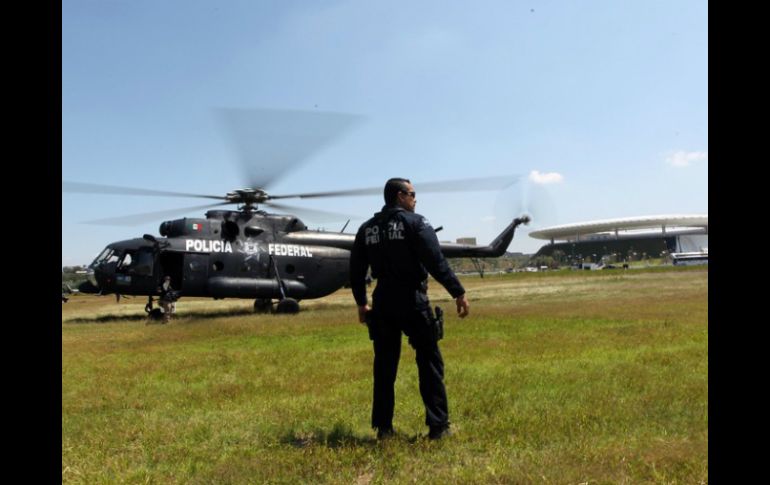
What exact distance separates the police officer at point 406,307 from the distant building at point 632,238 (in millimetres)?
144887

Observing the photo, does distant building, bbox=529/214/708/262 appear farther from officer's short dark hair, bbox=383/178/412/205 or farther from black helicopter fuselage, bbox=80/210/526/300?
officer's short dark hair, bbox=383/178/412/205

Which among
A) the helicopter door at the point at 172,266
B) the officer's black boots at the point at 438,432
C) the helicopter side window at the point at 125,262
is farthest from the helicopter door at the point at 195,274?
the officer's black boots at the point at 438,432

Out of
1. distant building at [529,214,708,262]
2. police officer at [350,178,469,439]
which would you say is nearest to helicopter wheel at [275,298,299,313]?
police officer at [350,178,469,439]

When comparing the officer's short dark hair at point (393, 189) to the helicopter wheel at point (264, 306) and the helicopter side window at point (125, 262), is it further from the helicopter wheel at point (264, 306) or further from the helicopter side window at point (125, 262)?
the helicopter wheel at point (264, 306)

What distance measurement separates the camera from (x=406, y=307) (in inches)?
173

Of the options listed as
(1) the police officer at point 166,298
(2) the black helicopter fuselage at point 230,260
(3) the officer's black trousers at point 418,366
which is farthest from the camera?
(2) the black helicopter fuselage at point 230,260

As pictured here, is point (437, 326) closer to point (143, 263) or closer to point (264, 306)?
point (143, 263)

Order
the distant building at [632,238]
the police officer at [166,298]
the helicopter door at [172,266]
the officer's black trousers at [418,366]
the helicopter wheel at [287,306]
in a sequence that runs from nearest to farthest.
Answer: the officer's black trousers at [418,366], the police officer at [166,298], the helicopter door at [172,266], the helicopter wheel at [287,306], the distant building at [632,238]

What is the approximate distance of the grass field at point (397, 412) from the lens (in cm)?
363
